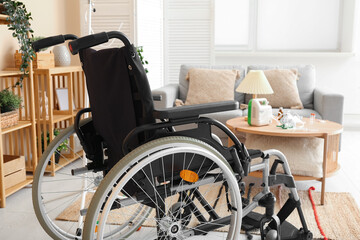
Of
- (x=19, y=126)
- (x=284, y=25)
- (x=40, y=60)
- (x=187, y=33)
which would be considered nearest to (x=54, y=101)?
(x=40, y=60)

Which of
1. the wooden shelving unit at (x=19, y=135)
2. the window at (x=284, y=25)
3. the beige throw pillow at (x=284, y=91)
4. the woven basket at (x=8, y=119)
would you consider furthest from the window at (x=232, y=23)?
the woven basket at (x=8, y=119)

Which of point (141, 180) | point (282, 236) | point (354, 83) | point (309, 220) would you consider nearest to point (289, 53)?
point (354, 83)

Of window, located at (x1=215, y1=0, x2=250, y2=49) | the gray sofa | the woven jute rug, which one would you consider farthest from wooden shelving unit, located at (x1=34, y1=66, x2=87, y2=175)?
window, located at (x1=215, y1=0, x2=250, y2=49)

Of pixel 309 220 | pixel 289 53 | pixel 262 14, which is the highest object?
pixel 262 14

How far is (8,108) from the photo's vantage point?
9.21 ft

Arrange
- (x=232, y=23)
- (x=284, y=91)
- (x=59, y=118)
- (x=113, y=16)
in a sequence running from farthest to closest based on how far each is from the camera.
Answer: (x=232, y=23)
(x=113, y=16)
(x=284, y=91)
(x=59, y=118)

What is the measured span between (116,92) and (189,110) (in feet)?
0.94

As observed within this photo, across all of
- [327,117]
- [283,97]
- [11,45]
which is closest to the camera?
[11,45]

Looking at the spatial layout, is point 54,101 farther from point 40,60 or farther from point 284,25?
point 284,25

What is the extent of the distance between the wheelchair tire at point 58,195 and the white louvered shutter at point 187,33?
5.48ft

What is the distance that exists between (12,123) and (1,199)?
0.52 meters

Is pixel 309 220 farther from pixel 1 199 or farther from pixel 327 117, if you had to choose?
pixel 1 199

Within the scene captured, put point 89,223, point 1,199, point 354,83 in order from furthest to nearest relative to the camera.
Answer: point 354,83 → point 1,199 → point 89,223

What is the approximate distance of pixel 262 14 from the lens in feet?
17.7
